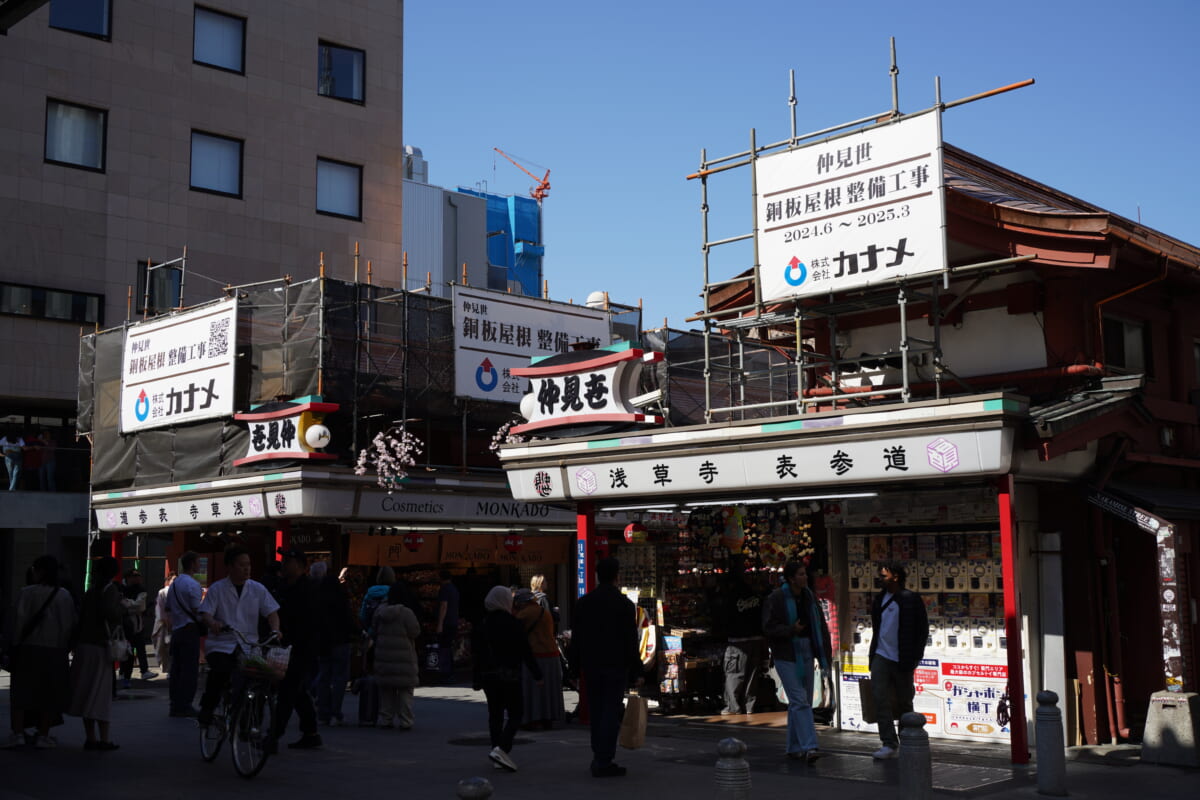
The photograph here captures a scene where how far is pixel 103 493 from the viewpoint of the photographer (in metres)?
27.6

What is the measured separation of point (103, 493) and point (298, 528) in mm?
6074

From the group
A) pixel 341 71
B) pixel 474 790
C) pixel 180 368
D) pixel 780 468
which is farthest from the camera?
pixel 341 71

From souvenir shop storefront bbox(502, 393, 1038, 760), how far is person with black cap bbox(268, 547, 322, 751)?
13.5 feet

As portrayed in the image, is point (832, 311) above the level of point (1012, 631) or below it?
above

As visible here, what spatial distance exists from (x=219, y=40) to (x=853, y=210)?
1021 inches

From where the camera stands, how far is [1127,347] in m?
16.0

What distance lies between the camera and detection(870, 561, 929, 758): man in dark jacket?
12516 mm

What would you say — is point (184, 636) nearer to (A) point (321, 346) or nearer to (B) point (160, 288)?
(A) point (321, 346)

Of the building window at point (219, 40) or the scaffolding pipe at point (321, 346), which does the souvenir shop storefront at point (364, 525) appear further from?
the building window at point (219, 40)

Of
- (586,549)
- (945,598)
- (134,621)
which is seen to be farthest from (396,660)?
(134,621)

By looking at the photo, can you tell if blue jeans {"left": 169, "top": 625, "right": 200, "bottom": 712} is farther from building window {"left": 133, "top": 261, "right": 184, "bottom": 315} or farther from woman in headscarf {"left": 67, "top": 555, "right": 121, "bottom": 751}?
building window {"left": 133, "top": 261, "right": 184, "bottom": 315}

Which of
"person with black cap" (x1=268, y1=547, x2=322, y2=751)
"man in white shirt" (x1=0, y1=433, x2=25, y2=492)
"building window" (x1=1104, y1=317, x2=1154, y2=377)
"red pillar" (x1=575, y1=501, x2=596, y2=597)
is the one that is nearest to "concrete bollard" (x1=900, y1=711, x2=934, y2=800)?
"person with black cap" (x1=268, y1=547, x2=322, y2=751)

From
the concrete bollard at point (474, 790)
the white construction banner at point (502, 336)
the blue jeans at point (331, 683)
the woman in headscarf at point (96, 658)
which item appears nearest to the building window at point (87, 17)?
the white construction banner at point (502, 336)

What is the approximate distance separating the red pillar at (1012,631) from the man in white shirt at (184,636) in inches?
380
